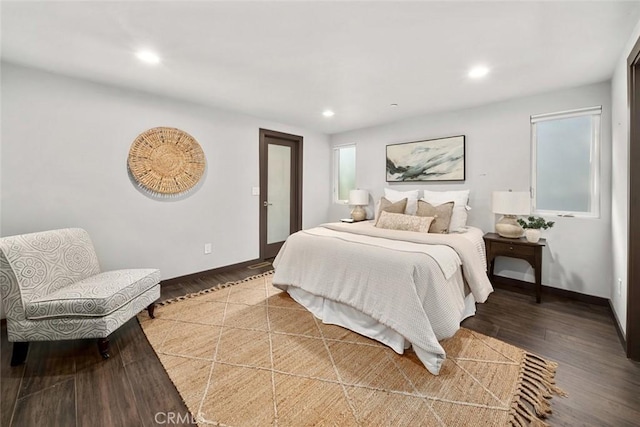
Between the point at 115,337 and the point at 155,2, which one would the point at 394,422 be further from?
the point at 155,2

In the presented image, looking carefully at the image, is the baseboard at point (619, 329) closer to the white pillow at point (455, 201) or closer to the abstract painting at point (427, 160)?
the white pillow at point (455, 201)

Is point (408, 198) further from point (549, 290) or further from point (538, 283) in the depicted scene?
point (549, 290)

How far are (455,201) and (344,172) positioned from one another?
7.55ft

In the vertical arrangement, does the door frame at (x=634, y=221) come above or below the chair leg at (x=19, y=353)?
above

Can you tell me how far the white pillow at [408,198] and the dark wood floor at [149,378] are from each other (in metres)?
1.60

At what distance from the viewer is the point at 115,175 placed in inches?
114

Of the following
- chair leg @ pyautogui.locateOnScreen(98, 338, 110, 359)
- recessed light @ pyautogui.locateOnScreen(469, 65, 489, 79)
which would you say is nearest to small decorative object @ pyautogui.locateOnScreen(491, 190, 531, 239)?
recessed light @ pyautogui.locateOnScreen(469, 65, 489, 79)

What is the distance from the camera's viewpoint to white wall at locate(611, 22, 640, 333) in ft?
6.71

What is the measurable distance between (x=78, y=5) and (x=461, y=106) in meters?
3.80

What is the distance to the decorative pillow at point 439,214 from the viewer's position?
3.07 m

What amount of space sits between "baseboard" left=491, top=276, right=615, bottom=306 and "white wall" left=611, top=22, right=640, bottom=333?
0.61 ft

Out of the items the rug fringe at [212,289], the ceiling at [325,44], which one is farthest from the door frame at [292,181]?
the ceiling at [325,44]

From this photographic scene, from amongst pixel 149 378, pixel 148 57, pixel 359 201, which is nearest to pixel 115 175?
pixel 148 57

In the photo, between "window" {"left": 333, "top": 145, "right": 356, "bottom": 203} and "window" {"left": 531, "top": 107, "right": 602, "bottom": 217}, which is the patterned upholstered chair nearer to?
"window" {"left": 333, "top": 145, "right": 356, "bottom": 203}
